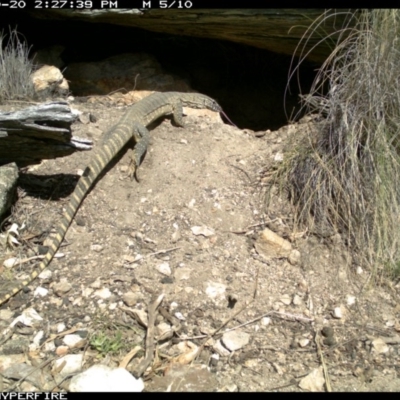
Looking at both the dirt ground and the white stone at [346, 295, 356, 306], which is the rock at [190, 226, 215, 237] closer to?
the dirt ground

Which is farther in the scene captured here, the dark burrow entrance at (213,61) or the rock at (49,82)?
the dark burrow entrance at (213,61)

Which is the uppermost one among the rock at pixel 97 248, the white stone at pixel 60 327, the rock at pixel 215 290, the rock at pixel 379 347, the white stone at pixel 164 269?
the rock at pixel 97 248

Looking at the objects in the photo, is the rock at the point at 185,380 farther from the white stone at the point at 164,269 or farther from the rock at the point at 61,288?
the rock at the point at 61,288

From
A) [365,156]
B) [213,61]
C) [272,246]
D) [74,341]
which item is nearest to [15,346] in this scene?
[74,341]

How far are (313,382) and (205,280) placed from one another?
1.07m

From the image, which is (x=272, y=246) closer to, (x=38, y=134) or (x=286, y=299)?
(x=286, y=299)

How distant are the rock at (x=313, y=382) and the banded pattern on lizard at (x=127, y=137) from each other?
2031mm

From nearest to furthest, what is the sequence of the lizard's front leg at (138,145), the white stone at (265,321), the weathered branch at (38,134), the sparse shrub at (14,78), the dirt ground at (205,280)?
the dirt ground at (205,280) < the white stone at (265,321) < the weathered branch at (38,134) < the lizard's front leg at (138,145) < the sparse shrub at (14,78)

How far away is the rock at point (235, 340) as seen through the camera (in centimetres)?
362

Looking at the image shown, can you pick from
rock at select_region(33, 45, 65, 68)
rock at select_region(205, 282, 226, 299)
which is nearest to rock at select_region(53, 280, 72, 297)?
rock at select_region(205, 282, 226, 299)

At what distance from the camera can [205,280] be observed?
4.05 meters

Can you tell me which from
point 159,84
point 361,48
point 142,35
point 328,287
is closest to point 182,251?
point 328,287

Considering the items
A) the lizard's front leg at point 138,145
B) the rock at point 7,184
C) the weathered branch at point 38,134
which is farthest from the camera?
the lizard's front leg at point 138,145

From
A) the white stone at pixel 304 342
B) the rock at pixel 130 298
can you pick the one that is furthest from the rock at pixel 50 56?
the white stone at pixel 304 342
